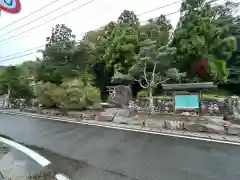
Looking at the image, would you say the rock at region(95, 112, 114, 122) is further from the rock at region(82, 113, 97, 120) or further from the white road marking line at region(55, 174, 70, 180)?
the white road marking line at region(55, 174, 70, 180)

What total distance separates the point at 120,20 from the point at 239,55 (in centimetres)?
1320

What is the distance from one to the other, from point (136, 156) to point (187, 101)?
5.50 meters

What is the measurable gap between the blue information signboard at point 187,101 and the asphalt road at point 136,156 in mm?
3414

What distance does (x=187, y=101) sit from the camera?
952cm

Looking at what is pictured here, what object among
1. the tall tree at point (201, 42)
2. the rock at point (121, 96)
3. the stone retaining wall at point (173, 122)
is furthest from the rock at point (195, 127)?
the tall tree at point (201, 42)

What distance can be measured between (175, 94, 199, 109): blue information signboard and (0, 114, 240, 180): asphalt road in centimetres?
341

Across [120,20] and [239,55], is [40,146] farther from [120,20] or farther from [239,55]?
[239,55]

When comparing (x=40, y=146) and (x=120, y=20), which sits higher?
(x=120, y=20)

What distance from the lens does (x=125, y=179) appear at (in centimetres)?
369

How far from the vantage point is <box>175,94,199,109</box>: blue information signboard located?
941 centimetres

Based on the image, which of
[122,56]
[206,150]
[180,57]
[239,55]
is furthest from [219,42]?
[206,150]

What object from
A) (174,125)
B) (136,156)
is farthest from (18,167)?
(174,125)

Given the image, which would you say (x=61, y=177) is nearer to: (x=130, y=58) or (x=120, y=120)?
(x=120, y=120)

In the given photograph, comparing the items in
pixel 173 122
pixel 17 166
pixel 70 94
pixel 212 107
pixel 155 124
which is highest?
pixel 70 94
